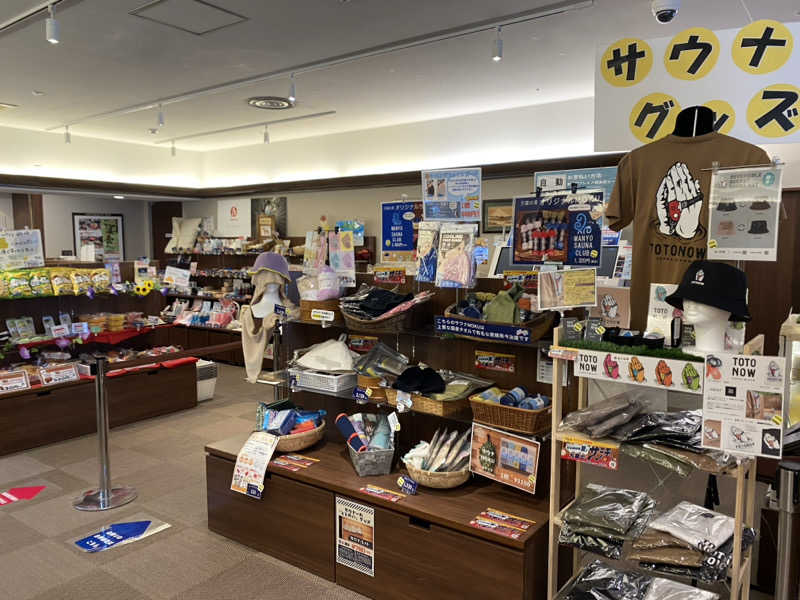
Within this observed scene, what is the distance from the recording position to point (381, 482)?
9.65 ft

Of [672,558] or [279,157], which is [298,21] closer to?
[672,558]

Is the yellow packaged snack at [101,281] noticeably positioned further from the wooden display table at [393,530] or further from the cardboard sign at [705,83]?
the cardboard sign at [705,83]

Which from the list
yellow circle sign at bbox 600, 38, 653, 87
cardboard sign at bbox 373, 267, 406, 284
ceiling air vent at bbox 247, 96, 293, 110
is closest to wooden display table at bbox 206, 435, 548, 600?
cardboard sign at bbox 373, 267, 406, 284

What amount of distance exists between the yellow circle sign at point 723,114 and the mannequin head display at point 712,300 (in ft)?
3.75

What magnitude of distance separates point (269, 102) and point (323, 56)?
6.00 ft

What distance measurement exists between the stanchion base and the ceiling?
3183mm

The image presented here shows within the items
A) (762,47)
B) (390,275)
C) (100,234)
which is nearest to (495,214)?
(390,275)

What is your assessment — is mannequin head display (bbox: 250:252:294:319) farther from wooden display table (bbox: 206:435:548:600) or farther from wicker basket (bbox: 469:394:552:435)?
wicker basket (bbox: 469:394:552:435)

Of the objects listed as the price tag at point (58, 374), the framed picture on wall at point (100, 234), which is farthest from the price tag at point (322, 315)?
the framed picture on wall at point (100, 234)

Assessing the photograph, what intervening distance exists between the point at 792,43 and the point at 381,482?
8.85 feet

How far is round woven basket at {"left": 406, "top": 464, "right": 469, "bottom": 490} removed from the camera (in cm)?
276

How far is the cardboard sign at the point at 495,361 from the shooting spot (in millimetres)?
2934

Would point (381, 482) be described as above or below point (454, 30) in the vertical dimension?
below

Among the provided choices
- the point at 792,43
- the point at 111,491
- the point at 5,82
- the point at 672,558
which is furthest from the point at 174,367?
the point at 792,43
